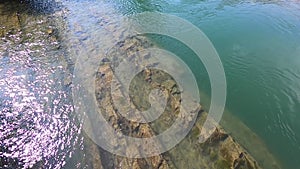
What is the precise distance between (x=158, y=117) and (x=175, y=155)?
4.12 ft

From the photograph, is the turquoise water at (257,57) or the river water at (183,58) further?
the turquoise water at (257,57)

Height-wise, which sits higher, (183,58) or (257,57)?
(257,57)

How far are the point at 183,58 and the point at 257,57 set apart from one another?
2.33 m

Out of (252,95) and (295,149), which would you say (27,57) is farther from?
(295,149)

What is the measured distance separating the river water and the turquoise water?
0.08 ft

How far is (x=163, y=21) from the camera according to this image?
36.7 ft

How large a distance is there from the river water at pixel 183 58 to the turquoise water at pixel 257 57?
0.08ft

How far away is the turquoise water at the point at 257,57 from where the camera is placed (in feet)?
22.7

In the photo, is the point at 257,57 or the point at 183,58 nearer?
the point at 257,57

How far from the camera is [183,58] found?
911 cm

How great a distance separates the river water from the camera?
256 inches

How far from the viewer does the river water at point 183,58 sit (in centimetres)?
651

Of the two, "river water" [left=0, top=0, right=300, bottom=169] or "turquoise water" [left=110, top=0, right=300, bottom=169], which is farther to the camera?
"turquoise water" [left=110, top=0, right=300, bottom=169]

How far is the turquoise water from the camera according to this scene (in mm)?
6914
